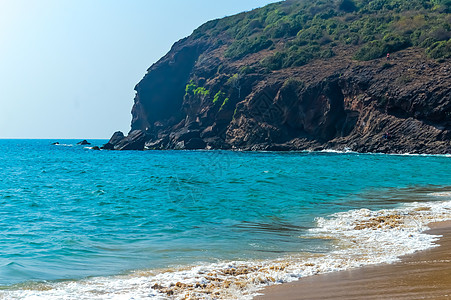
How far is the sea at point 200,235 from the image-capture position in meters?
7.38

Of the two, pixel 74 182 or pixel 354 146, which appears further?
pixel 354 146

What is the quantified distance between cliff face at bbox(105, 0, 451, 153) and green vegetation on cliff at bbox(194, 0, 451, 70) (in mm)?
1327

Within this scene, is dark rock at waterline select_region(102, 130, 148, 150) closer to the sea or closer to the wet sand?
the sea

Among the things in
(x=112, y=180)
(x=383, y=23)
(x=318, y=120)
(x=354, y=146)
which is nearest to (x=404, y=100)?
(x=354, y=146)

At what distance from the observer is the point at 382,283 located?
258 inches

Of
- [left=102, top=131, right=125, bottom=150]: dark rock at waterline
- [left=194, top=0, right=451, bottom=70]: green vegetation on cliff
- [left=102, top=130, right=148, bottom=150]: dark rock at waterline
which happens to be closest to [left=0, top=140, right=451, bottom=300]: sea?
[left=194, top=0, right=451, bottom=70]: green vegetation on cliff

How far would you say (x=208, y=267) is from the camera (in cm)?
819

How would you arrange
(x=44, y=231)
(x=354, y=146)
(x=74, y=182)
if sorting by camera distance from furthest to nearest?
(x=354, y=146) → (x=74, y=182) → (x=44, y=231)

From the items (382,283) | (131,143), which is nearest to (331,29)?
(131,143)

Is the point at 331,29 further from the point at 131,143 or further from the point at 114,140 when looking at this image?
the point at 114,140

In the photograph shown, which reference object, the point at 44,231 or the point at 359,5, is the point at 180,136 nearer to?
the point at 359,5

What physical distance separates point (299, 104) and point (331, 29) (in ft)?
69.6

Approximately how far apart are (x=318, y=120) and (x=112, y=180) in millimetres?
37815

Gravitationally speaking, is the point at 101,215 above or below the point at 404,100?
below
